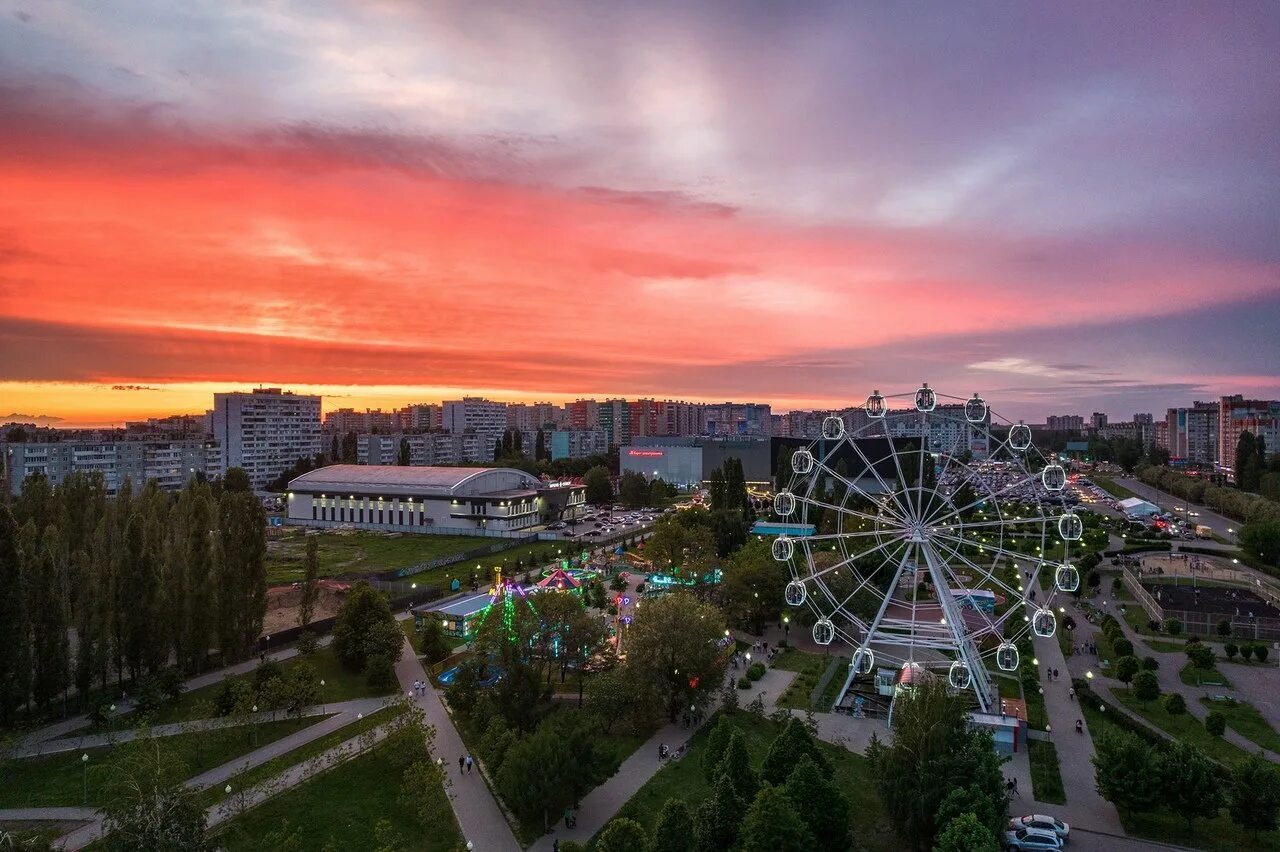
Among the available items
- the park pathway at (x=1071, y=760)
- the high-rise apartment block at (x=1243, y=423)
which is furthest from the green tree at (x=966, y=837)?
the high-rise apartment block at (x=1243, y=423)

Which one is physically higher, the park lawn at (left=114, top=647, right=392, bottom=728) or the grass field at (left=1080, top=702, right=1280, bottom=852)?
the grass field at (left=1080, top=702, right=1280, bottom=852)

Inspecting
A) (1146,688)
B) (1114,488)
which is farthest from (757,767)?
(1114,488)

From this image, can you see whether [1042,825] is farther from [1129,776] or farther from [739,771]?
[739,771]

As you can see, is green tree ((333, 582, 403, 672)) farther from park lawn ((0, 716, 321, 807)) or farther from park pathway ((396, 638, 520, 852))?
park lawn ((0, 716, 321, 807))

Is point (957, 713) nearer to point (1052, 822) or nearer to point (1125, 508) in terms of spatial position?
point (1052, 822)

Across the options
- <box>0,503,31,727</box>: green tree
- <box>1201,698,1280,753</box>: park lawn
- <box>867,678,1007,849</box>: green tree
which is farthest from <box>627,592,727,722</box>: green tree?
<box>0,503,31,727</box>: green tree

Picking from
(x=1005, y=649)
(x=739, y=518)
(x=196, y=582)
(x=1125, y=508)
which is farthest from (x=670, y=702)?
(x=1125, y=508)

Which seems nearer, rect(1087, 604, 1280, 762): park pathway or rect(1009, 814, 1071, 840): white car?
rect(1009, 814, 1071, 840): white car
